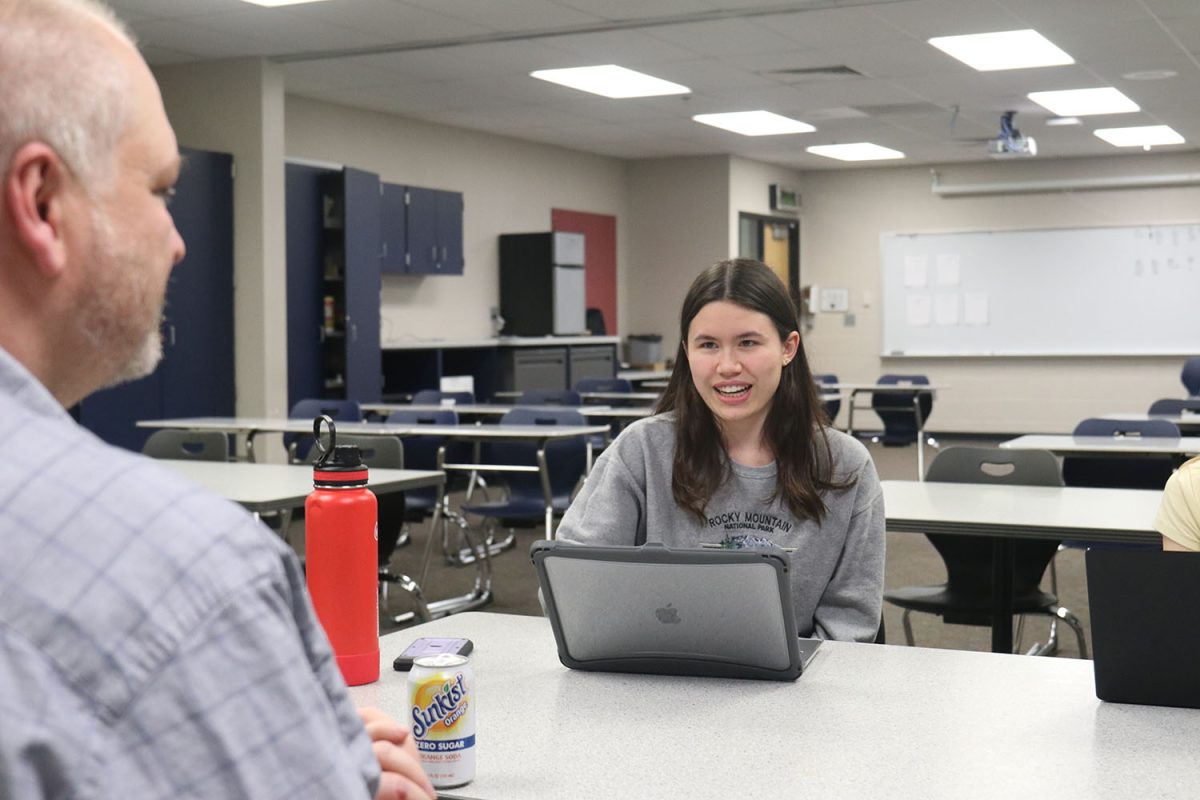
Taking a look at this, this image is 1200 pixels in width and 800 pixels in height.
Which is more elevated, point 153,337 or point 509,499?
point 153,337

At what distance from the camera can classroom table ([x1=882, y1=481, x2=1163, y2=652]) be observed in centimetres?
304

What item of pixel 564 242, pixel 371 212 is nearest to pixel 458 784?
pixel 371 212

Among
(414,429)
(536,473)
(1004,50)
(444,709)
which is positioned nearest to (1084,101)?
(1004,50)

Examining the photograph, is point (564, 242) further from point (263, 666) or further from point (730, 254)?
point (263, 666)

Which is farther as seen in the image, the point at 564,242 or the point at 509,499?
the point at 564,242

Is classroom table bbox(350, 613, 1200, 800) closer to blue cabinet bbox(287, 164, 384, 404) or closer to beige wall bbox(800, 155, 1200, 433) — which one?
blue cabinet bbox(287, 164, 384, 404)

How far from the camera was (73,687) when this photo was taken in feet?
1.88

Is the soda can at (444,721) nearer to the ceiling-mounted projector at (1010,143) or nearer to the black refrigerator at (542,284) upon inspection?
the ceiling-mounted projector at (1010,143)

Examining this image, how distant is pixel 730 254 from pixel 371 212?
4.72 metres

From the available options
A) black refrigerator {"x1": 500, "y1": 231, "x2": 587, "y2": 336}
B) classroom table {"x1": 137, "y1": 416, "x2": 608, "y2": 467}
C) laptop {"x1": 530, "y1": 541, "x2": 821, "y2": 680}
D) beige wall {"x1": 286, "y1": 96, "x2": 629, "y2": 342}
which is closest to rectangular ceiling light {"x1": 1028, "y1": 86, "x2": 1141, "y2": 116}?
black refrigerator {"x1": 500, "y1": 231, "x2": 587, "y2": 336}

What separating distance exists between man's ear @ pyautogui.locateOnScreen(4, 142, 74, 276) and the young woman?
1.61m

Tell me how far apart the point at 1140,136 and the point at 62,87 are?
475 inches

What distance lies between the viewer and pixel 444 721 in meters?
1.32

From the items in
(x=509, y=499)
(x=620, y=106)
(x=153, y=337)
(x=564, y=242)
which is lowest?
(x=509, y=499)
